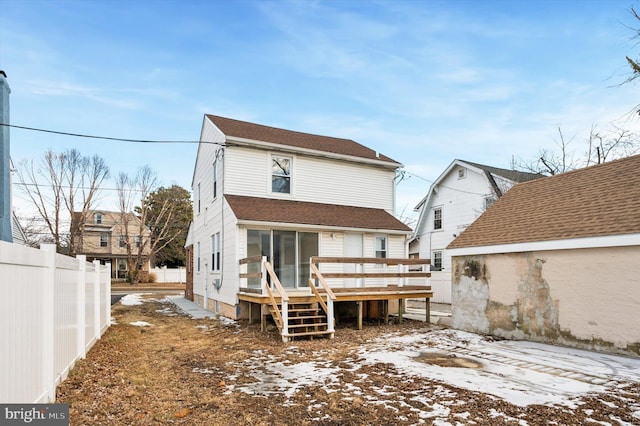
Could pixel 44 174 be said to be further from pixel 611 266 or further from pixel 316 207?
pixel 611 266

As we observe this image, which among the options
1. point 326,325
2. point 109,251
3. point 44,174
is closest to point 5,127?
point 326,325

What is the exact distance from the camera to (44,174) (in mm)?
36312

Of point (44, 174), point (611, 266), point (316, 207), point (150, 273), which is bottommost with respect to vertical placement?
point (150, 273)

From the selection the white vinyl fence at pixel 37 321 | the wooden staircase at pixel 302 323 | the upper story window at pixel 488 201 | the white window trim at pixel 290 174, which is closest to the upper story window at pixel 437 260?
the upper story window at pixel 488 201

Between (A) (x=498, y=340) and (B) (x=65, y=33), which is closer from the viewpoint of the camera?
(A) (x=498, y=340)

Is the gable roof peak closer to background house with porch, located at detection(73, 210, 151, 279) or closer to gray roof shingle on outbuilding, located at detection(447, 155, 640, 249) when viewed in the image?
gray roof shingle on outbuilding, located at detection(447, 155, 640, 249)

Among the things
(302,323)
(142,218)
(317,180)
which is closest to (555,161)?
(317,180)

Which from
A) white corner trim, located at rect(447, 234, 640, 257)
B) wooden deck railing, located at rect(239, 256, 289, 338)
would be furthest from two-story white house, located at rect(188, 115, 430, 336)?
white corner trim, located at rect(447, 234, 640, 257)

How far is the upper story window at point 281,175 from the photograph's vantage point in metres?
15.5

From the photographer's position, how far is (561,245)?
9250mm

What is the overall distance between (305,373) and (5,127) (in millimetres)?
10283

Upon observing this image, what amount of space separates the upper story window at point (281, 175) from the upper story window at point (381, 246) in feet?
12.8

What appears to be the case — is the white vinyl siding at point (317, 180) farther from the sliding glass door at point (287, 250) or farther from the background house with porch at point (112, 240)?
the background house with porch at point (112, 240)

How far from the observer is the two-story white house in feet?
44.9
